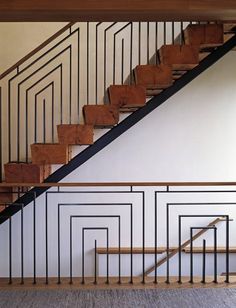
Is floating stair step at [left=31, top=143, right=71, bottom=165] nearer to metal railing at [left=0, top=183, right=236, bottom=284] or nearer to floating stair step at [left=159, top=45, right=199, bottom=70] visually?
metal railing at [left=0, top=183, right=236, bottom=284]

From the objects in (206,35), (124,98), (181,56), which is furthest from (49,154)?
(206,35)

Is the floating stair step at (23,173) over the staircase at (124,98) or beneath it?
beneath

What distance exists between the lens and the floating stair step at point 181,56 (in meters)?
4.51

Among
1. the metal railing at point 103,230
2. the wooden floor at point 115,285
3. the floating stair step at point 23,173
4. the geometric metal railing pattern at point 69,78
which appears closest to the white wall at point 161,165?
the metal railing at point 103,230

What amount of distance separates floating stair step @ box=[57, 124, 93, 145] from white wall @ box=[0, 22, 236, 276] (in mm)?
1153

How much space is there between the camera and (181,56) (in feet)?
14.9

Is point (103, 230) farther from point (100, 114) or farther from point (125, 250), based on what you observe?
point (100, 114)

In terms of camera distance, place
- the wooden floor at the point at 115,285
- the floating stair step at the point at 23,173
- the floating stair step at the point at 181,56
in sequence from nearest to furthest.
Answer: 1. the wooden floor at the point at 115,285
2. the floating stair step at the point at 23,173
3. the floating stair step at the point at 181,56

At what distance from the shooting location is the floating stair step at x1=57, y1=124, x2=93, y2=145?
451 centimetres

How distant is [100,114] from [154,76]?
70 cm

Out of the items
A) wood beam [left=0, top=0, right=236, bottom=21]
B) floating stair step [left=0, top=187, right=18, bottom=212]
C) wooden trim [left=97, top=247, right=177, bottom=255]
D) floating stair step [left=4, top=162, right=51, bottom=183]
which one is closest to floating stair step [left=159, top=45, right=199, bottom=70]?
wood beam [left=0, top=0, right=236, bottom=21]

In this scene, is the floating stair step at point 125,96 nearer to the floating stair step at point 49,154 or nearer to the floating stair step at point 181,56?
the floating stair step at point 181,56

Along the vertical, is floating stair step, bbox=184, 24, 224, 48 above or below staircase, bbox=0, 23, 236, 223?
above

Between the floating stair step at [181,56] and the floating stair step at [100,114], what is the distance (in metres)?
0.77
